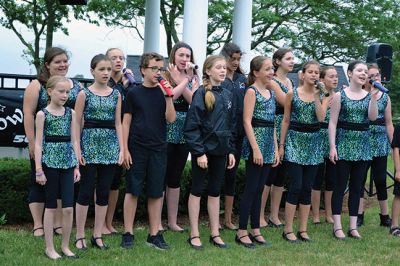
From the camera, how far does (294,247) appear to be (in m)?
5.54

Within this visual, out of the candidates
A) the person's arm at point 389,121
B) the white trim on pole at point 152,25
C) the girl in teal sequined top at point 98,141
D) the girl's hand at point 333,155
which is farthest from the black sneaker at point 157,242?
the white trim on pole at point 152,25

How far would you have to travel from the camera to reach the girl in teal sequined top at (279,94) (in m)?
6.14

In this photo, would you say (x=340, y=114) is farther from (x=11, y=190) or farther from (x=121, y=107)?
(x=11, y=190)

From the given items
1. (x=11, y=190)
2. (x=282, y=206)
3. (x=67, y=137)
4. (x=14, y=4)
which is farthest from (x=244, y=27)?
(x=14, y=4)

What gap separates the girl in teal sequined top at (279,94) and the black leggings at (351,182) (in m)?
0.68

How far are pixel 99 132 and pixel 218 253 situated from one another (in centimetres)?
149

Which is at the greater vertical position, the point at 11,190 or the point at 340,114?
the point at 340,114

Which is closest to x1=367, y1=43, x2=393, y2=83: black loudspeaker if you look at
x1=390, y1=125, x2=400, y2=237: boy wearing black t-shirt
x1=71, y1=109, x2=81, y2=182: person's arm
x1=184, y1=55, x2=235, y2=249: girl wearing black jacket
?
x1=390, y1=125, x2=400, y2=237: boy wearing black t-shirt

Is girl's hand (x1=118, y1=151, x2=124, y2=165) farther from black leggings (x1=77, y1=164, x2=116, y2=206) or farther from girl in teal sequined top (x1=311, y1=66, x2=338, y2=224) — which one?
girl in teal sequined top (x1=311, y1=66, x2=338, y2=224)

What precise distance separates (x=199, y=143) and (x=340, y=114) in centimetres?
173

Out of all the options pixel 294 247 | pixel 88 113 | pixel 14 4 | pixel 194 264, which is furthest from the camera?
pixel 14 4

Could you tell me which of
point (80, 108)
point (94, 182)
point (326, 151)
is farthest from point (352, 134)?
point (80, 108)

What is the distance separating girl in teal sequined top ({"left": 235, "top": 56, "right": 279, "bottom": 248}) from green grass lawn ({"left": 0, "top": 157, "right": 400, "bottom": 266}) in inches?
14.1

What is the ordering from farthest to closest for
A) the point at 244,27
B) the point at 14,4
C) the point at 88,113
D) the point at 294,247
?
the point at 14,4
the point at 244,27
the point at 294,247
the point at 88,113
